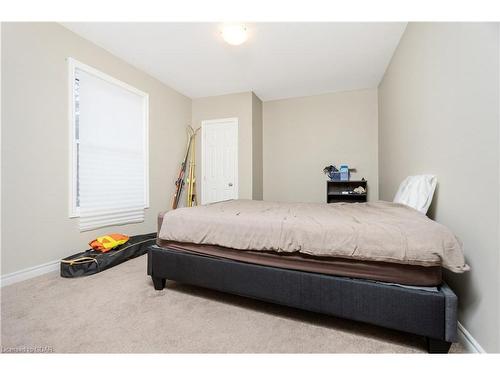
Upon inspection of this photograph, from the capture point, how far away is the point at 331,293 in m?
1.22

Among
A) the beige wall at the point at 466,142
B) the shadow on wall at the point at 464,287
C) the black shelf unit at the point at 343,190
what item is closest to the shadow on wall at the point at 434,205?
the beige wall at the point at 466,142

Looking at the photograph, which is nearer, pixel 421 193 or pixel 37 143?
pixel 421 193

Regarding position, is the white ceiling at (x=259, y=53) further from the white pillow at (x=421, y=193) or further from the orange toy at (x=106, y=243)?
the orange toy at (x=106, y=243)

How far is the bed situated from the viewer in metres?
1.04

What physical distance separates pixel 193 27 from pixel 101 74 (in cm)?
128

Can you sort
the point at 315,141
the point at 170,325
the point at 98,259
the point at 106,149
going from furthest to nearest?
the point at 315,141 → the point at 106,149 → the point at 98,259 → the point at 170,325

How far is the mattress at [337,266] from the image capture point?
3.59ft

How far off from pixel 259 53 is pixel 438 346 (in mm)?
3066

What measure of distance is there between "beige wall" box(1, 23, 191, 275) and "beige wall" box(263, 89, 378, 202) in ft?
9.66

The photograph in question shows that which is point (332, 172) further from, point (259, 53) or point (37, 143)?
point (37, 143)

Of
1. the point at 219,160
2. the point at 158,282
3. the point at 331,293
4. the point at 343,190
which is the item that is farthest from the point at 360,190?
the point at 158,282

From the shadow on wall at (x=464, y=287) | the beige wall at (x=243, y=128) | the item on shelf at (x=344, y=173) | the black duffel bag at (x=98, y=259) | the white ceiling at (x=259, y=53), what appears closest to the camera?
the shadow on wall at (x=464, y=287)

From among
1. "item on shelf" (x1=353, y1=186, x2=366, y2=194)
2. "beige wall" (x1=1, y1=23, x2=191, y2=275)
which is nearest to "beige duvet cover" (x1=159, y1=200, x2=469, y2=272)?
"beige wall" (x1=1, y1=23, x2=191, y2=275)
